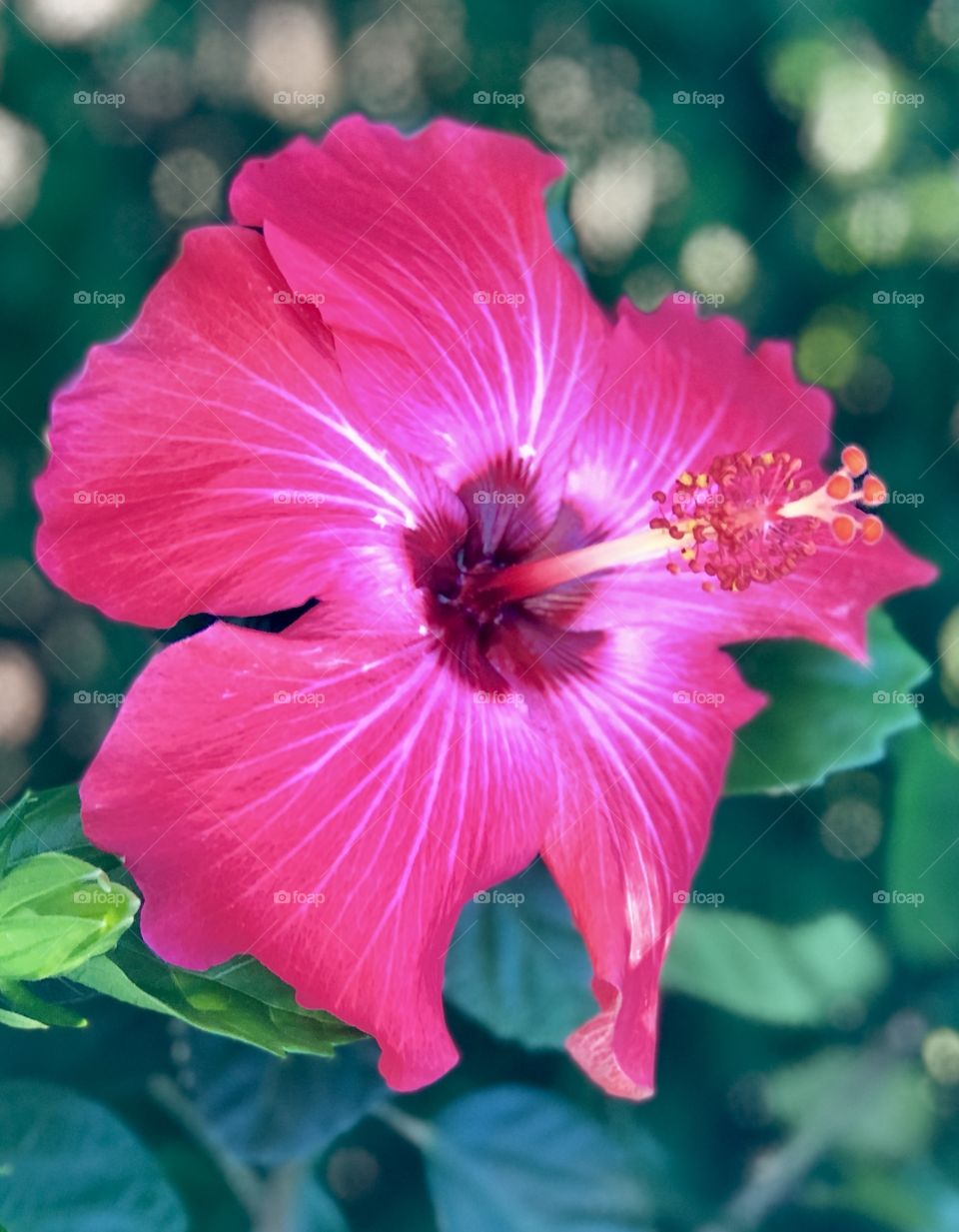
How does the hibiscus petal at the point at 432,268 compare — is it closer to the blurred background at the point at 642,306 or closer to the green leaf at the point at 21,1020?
the blurred background at the point at 642,306

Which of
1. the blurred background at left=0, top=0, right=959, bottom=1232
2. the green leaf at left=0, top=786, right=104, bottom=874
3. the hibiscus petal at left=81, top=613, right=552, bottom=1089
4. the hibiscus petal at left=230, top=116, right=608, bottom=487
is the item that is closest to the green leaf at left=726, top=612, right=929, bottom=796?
the blurred background at left=0, top=0, right=959, bottom=1232

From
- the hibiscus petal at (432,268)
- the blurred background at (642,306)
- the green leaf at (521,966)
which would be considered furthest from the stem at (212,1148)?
the hibiscus petal at (432,268)

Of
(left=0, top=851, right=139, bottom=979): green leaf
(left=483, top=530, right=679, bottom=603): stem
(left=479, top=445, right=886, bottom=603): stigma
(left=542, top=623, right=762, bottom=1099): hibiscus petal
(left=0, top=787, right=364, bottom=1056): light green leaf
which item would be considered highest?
(left=479, top=445, right=886, bottom=603): stigma

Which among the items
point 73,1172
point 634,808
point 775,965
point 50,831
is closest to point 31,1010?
point 50,831

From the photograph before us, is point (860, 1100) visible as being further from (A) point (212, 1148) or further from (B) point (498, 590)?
(B) point (498, 590)

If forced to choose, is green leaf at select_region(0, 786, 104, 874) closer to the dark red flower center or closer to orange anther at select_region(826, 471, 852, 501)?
the dark red flower center
